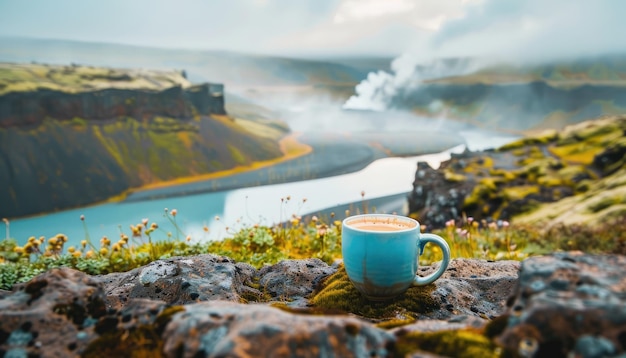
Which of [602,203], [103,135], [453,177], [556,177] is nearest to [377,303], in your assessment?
[602,203]

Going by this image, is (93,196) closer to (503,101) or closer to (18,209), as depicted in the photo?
(18,209)

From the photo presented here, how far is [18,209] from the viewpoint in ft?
190

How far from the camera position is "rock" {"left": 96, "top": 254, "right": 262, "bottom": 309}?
10.2 feet

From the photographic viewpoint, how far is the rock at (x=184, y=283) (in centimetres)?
310

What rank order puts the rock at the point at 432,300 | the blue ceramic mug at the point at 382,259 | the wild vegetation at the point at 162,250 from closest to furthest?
the blue ceramic mug at the point at 382,259
the rock at the point at 432,300
the wild vegetation at the point at 162,250

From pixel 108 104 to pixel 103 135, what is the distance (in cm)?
639

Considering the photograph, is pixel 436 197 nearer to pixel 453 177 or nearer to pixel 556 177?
pixel 453 177

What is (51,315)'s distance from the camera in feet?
6.73

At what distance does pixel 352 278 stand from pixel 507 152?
1239 inches

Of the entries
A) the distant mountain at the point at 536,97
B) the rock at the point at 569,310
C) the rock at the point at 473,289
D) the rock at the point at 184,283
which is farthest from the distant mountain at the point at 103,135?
the rock at the point at 569,310

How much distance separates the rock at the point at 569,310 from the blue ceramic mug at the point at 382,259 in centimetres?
99

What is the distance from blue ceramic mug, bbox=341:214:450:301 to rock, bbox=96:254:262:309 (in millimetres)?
891

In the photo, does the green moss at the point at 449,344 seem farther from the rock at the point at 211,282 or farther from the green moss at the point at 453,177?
the green moss at the point at 453,177

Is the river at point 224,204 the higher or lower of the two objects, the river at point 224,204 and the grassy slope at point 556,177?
the lower
